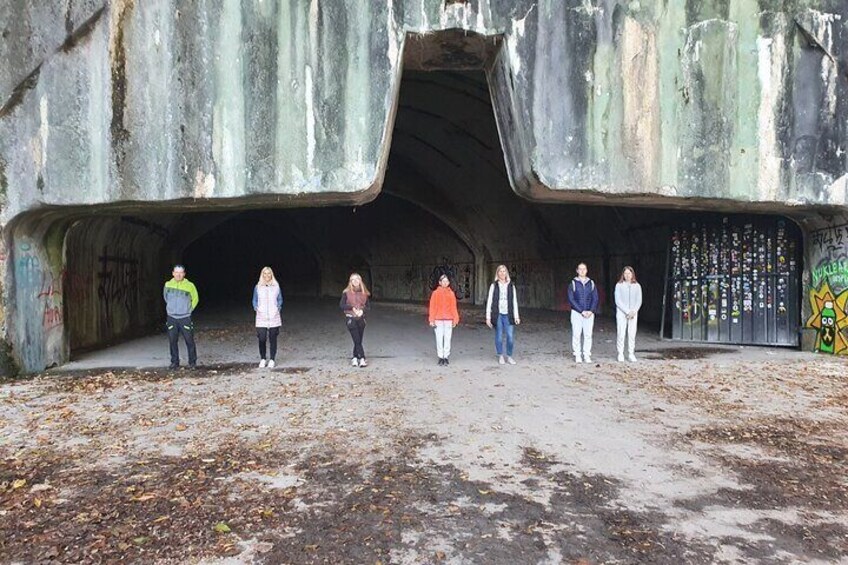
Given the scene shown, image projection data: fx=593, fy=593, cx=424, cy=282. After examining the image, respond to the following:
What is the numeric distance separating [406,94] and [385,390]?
399 inches

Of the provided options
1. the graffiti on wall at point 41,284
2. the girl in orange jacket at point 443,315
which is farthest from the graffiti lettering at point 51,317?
the girl in orange jacket at point 443,315

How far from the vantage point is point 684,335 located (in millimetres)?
12242

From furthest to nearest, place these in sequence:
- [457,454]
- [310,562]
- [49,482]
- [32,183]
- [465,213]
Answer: [465,213]
[32,183]
[457,454]
[49,482]
[310,562]

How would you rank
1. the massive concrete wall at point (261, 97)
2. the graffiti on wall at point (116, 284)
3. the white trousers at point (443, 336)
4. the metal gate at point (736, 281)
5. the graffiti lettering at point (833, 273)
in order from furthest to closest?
the graffiti on wall at point (116, 284)
the metal gate at point (736, 281)
the graffiti lettering at point (833, 273)
the white trousers at point (443, 336)
the massive concrete wall at point (261, 97)

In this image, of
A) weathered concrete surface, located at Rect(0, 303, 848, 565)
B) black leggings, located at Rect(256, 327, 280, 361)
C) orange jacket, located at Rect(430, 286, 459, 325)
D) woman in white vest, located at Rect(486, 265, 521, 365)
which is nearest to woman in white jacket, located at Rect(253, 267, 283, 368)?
black leggings, located at Rect(256, 327, 280, 361)

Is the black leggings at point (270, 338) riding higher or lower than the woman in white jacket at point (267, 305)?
lower

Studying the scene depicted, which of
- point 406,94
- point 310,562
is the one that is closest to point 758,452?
point 310,562

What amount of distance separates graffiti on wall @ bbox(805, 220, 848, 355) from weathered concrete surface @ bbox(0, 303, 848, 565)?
166 cm

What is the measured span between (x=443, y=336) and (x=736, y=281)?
620cm

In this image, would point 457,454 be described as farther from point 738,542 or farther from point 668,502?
point 738,542

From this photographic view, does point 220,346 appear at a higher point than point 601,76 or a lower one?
lower

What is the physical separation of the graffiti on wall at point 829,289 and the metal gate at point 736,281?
1.55 feet

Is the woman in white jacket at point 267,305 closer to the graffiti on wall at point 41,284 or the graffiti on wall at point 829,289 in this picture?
the graffiti on wall at point 41,284

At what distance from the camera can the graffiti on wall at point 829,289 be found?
9.87m
